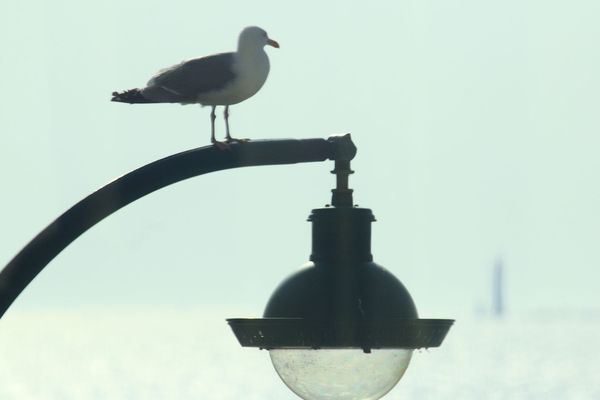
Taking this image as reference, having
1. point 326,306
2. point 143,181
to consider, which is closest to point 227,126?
point 143,181

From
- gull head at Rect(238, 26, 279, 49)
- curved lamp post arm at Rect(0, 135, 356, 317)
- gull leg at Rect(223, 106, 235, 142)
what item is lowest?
curved lamp post arm at Rect(0, 135, 356, 317)

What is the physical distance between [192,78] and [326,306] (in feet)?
7.03

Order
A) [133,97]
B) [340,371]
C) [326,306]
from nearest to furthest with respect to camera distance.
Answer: [340,371]
[326,306]
[133,97]

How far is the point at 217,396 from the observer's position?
138 m

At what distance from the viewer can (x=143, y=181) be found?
6824mm

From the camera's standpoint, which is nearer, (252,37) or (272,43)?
(252,37)

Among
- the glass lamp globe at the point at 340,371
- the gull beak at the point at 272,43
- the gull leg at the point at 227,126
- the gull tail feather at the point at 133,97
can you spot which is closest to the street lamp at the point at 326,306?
the glass lamp globe at the point at 340,371

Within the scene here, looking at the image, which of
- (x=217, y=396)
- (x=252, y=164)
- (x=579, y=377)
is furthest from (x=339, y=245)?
(x=579, y=377)

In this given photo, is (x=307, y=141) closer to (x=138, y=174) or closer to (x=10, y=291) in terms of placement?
(x=138, y=174)

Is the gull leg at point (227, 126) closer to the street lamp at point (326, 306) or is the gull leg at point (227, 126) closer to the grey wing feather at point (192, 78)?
the grey wing feather at point (192, 78)

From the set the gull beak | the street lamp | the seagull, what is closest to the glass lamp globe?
the street lamp

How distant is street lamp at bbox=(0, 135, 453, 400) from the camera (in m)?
6.49

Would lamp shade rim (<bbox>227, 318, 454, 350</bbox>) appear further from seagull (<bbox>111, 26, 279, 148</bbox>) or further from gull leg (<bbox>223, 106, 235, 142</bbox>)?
seagull (<bbox>111, 26, 279, 148</bbox>)

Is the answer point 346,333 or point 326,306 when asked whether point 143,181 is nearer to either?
point 326,306
